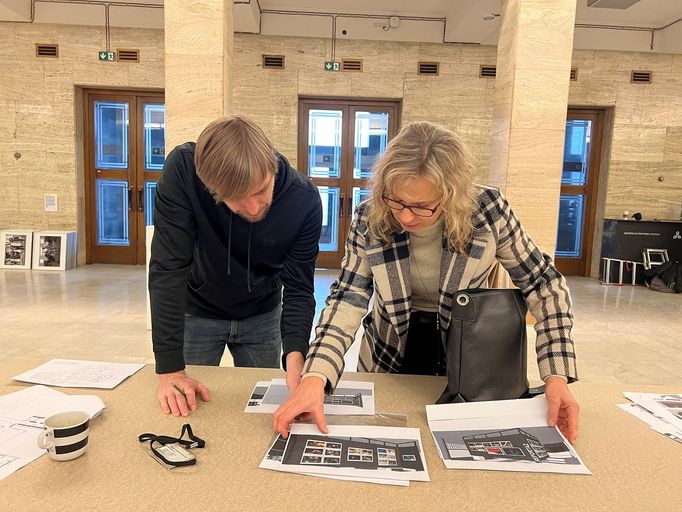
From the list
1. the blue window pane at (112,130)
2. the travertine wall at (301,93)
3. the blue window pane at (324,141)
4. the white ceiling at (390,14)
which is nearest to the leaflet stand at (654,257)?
the travertine wall at (301,93)

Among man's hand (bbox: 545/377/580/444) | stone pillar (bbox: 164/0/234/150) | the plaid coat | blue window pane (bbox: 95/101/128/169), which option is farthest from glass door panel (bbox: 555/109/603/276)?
man's hand (bbox: 545/377/580/444)

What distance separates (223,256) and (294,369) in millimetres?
423

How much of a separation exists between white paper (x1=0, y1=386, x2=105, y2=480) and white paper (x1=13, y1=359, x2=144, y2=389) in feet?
0.24

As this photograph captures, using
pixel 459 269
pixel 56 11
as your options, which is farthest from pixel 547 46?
pixel 56 11

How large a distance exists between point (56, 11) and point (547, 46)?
640 centimetres

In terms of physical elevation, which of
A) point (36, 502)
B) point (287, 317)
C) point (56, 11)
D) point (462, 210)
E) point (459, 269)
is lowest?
point (36, 502)

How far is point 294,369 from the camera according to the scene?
4.65 ft

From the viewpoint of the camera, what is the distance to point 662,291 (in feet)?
23.6

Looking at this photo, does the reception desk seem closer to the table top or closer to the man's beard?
the table top

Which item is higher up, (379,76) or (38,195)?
(379,76)

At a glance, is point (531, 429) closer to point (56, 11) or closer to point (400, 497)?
point (400, 497)

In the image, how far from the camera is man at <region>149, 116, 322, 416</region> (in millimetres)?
1223

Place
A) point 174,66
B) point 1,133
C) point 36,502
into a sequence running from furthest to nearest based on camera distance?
point 1,133, point 174,66, point 36,502

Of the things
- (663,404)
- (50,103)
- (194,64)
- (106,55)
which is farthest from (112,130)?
(663,404)
